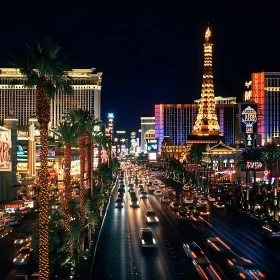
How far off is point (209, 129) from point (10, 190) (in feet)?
346

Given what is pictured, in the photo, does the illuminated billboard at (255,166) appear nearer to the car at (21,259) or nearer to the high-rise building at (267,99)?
the car at (21,259)

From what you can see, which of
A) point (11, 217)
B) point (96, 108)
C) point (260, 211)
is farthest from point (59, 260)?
point (96, 108)

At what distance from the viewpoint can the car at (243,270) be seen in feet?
86.8

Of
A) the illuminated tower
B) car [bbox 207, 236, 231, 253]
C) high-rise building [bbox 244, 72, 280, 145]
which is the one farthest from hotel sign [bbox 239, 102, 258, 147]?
the illuminated tower

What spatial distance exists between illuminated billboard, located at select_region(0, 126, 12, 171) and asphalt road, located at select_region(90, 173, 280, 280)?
10324 mm

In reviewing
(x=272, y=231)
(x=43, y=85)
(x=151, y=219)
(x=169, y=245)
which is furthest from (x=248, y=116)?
(x=43, y=85)

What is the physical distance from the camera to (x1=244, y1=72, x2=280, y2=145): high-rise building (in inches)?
5369

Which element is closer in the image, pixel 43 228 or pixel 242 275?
pixel 43 228

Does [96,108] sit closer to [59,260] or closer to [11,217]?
[11,217]

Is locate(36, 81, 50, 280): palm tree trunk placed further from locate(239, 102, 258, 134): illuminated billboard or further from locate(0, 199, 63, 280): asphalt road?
locate(239, 102, 258, 134): illuminated billboard

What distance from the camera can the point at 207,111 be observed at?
150000mm

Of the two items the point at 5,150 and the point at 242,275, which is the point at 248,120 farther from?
the point at 242,275

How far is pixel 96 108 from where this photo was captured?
573ft

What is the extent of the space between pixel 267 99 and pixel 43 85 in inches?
4867
